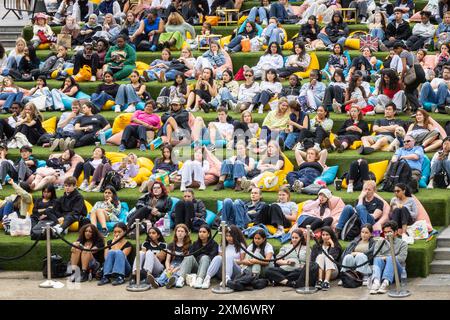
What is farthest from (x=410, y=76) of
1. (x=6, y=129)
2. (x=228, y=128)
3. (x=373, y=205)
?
(x=6, y=129)

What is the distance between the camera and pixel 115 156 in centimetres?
2866

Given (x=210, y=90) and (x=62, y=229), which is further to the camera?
(x=210, y=90)

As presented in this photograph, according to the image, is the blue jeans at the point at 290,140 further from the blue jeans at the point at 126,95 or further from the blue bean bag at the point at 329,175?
the blue jeans at the point at 126,95

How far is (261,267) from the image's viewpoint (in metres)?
24.8

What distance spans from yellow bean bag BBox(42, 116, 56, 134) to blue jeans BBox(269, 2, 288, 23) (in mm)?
5925

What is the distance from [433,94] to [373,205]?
181 inches

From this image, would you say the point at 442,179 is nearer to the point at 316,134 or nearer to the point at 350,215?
the point at 350,215

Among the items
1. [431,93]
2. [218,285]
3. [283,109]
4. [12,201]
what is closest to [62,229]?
[12,201]

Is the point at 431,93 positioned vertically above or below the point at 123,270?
above

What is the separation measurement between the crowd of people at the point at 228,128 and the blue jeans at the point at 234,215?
2cm

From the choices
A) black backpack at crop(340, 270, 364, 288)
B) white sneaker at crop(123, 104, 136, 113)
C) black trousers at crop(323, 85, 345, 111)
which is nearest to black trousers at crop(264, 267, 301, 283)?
black backpack at crop(340, 270, 364, 288)

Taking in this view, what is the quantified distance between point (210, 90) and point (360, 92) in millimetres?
3046

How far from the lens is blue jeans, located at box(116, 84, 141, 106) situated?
30734 mm

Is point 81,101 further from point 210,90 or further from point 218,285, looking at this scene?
point 218,285
